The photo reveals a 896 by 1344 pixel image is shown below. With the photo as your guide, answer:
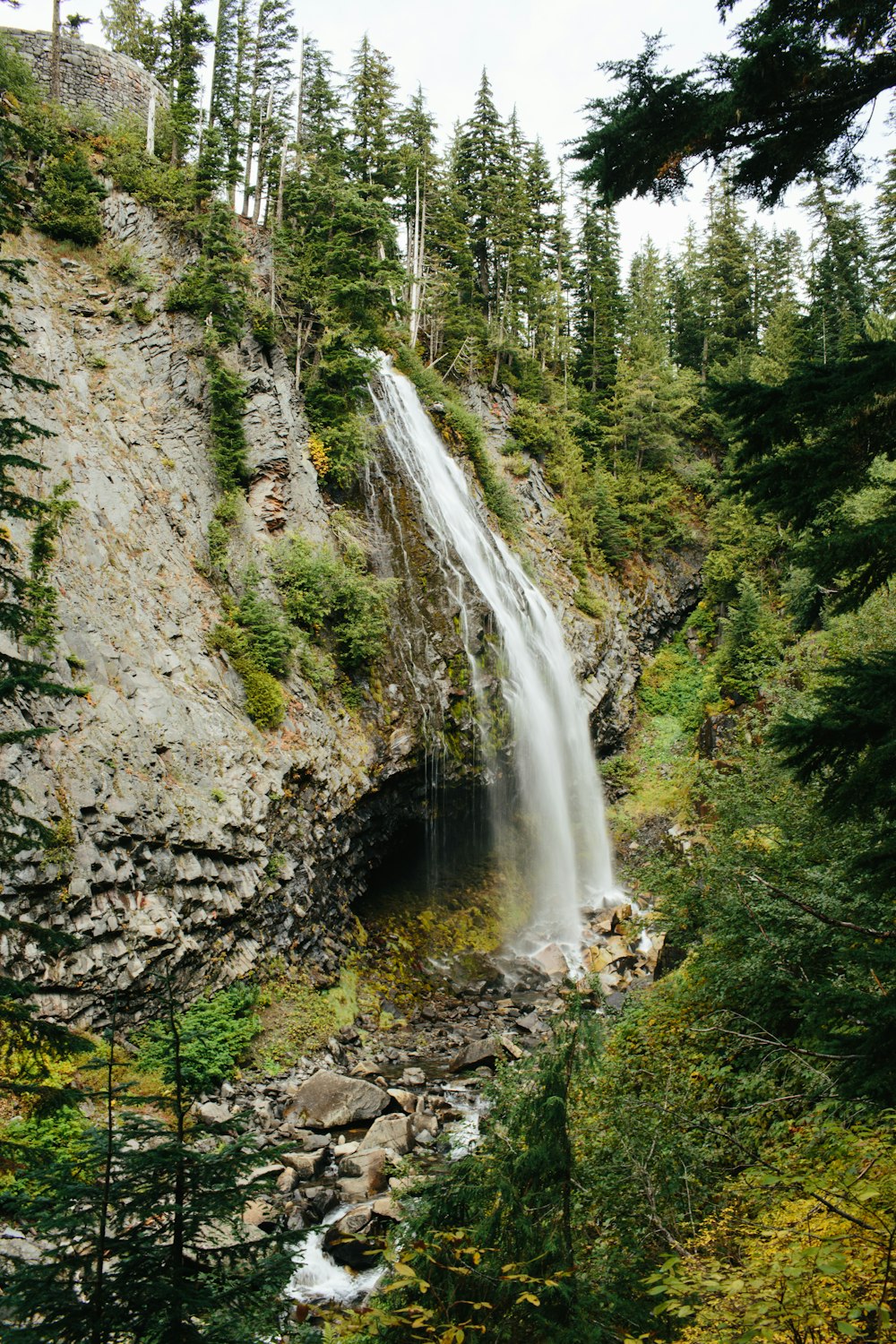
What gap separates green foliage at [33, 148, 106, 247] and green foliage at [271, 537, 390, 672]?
377 inches

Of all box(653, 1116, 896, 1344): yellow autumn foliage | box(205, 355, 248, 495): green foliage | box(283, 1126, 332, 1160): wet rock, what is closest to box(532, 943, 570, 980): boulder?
box(283, 1126, 332, 1160): wet rock

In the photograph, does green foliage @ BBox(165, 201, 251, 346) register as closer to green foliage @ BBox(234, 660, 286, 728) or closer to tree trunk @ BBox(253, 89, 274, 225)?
green foliage @ BBox(234, 660, 286, 728)

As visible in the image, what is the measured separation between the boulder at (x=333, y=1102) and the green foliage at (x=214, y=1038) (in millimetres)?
1122

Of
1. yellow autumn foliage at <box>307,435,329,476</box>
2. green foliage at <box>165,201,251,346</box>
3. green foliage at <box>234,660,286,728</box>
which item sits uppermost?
green foliage at <box>165,201,251,346</box>

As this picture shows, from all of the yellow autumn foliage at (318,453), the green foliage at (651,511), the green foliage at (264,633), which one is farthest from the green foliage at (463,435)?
the green foliage at (264,633)

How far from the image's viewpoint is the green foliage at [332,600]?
651 inches

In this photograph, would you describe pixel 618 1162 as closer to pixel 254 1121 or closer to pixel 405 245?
pixel 254 1121

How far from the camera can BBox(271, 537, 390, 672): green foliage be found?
54.2ft

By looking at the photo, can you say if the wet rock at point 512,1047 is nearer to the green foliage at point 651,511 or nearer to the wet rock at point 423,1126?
the wet rock at point 423,1126

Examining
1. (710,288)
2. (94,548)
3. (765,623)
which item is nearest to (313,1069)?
(94,548)

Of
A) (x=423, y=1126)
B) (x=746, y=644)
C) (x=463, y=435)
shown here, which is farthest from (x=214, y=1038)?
(x=463, y=435)

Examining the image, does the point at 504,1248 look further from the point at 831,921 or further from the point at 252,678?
the point at 252,678

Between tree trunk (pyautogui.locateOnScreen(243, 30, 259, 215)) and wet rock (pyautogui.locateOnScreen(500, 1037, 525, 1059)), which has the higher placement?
tree trunk (pyautogui.locateOnScreen(243, 30, 259, 215))

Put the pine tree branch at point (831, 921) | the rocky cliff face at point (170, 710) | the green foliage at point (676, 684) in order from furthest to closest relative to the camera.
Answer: the green foliage at point (676, 684)
the rocky cliff face at point (170, 710)
the pine tree branch at point (831, 921)
